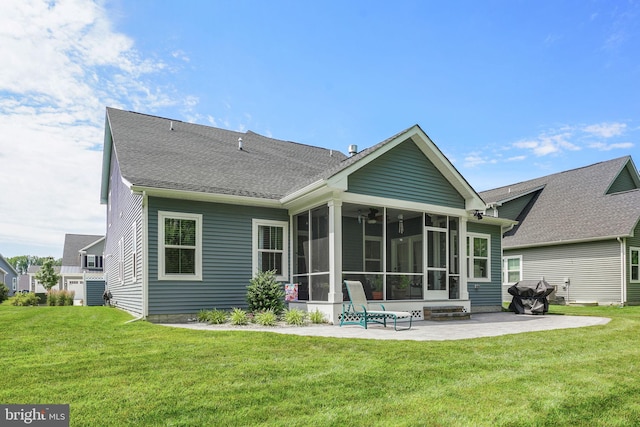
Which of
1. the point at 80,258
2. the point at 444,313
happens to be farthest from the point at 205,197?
the point at 80,258

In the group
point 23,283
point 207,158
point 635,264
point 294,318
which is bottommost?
point 23,283

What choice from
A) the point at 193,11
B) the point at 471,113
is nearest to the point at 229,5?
the point at 193,11

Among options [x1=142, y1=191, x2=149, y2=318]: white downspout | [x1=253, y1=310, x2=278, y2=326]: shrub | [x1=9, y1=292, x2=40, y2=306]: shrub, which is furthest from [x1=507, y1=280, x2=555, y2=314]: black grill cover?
[x1=9, y1=292, x2=40, y2=306]: shrub

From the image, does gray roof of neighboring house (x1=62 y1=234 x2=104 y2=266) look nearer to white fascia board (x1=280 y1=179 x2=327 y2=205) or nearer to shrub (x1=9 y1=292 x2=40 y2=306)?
shrub (x1=9 y1=292 x2=40 y2=306)

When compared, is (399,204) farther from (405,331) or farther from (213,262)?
(213,262)

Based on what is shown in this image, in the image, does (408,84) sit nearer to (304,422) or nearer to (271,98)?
(271,98)

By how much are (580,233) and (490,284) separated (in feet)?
22.8

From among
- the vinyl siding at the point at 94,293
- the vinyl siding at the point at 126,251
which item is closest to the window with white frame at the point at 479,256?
the vinyl siding at the point at 126,251

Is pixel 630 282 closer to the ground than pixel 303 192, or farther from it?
closer to the ground

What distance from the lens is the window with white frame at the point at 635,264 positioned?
18.8 meters

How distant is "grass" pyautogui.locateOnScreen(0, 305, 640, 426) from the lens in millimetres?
3979

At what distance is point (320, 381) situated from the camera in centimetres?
488

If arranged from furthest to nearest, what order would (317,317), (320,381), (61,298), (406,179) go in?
(61,298)
(406,179)
(317,317)
(320,381)

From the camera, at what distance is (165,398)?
13.7 ft
